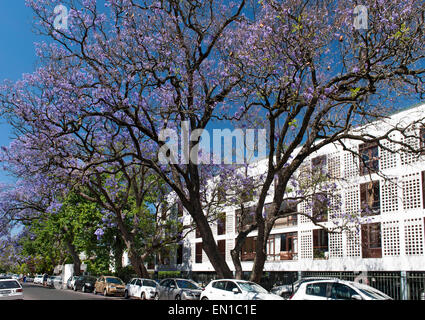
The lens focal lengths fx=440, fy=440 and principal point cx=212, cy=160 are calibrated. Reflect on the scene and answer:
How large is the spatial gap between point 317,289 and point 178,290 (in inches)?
374

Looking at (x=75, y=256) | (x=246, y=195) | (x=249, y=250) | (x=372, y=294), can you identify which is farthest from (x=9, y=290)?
(x=75, y=256)

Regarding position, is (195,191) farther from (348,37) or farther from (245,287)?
(348,37)

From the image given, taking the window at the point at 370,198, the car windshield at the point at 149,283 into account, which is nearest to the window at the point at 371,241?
the window at the point at 370,198

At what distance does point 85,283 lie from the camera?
3475 cm

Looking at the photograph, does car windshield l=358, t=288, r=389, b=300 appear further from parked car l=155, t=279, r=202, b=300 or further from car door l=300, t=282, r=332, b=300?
parked car l=155, t=279, r=202, b=300

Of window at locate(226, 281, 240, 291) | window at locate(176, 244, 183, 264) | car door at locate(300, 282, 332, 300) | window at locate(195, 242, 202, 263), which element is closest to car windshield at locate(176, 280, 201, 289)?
window at locate(226, 281, 240, 291)

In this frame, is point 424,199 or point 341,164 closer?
point 424,199

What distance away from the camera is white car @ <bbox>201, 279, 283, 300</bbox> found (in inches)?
549

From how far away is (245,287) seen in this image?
47.9ft

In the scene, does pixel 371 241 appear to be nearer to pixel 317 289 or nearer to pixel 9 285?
pixel 317 289

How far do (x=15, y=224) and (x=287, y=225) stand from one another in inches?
887

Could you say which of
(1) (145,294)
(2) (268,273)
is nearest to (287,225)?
(2) (268,273)

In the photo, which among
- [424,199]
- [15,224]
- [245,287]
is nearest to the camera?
[245,287]

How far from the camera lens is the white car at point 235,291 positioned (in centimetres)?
1395
